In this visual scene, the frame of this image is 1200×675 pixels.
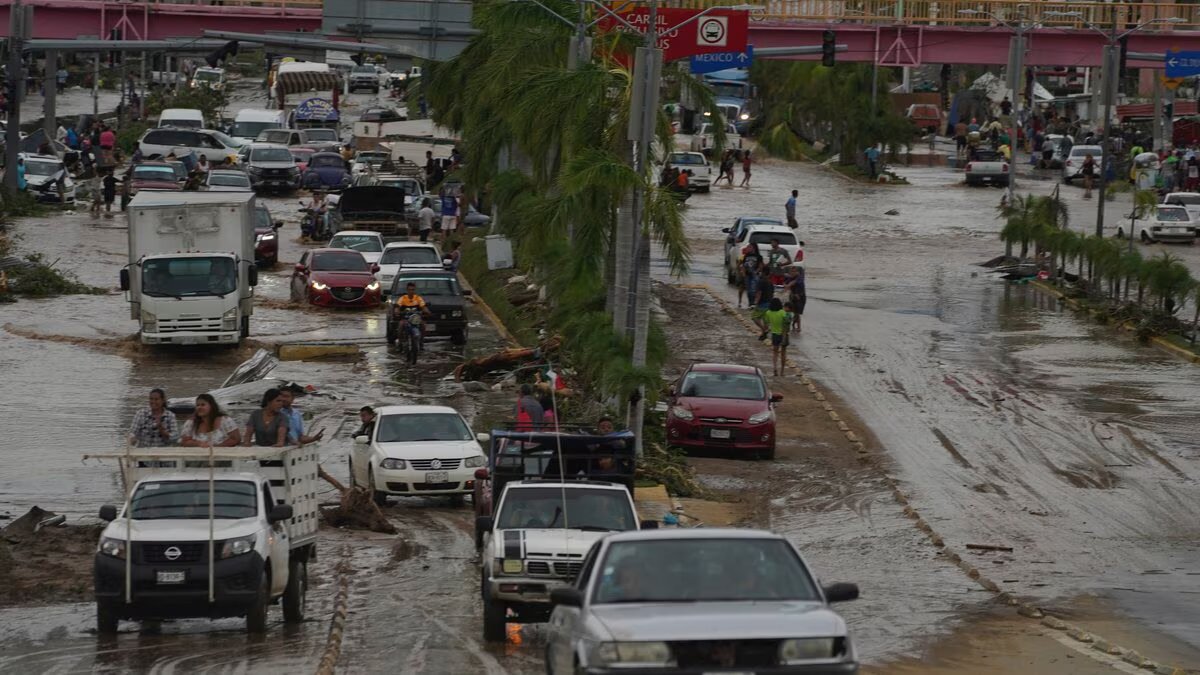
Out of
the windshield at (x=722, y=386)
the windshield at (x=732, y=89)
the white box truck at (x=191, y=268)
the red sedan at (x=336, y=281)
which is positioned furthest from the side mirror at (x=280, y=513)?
the windshield at (x=732, y=89)

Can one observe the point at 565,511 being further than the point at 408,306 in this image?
No

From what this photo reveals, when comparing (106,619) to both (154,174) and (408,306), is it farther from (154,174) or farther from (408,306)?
(154,174)

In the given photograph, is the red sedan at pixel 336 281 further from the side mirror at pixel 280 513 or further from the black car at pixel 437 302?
the side mirror at pixel 280 513

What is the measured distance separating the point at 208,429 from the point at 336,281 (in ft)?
91.7

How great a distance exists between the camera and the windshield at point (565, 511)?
17516mm

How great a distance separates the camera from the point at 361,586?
2003 cm

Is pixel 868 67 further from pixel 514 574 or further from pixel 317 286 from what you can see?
pixel 514 574

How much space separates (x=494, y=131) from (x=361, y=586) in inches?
1288

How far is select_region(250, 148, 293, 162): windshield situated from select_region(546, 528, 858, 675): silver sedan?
61.1 metres

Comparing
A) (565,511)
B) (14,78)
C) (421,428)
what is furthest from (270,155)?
(565,511)

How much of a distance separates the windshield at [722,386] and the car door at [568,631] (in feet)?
59.8

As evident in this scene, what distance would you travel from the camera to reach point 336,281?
46.0m

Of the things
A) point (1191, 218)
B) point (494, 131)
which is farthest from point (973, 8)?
point (494, 131)

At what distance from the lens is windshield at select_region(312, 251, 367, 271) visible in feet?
154
